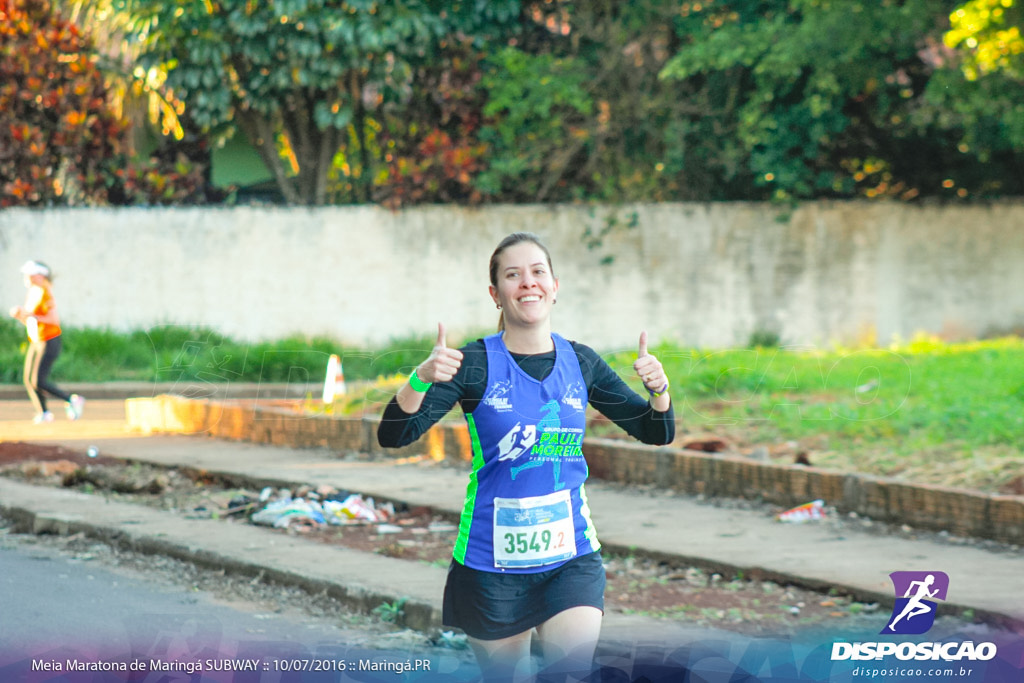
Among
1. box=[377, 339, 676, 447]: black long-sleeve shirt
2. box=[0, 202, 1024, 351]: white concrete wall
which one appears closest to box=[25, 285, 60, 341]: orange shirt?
box=[0, 202, 1024, 351]: white concrete wall

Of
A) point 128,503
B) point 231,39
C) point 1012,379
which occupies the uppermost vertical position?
point 231,39

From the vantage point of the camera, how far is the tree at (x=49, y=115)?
19172 mm

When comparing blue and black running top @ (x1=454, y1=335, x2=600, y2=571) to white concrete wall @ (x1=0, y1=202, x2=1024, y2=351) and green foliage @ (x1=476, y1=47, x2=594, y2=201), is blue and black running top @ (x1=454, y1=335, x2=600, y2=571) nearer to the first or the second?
green foliage @ (x1=476, y1=47, x2=594, y2=201)

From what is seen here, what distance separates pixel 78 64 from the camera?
19.5m

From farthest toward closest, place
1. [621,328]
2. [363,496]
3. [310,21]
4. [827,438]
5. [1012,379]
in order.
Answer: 1. [621,328]
2. [310,21]
3. [1012,379]
4. [827,438]
5. [363,496]

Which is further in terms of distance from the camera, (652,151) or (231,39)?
(652,151)

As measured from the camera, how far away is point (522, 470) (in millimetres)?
3855

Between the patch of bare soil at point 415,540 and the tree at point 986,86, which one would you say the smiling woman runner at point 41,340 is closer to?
the patch of bare soil at point 415,540

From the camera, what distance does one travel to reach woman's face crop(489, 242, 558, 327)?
A: 385 cm

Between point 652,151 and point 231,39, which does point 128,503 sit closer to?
point 231,39

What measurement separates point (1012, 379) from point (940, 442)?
305 cm

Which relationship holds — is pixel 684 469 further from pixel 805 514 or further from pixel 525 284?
pixel 525 284

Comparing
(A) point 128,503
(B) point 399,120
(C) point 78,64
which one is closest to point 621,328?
(B) point 399,120

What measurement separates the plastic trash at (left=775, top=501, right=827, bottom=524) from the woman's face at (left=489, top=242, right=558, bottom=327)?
16.6ft
